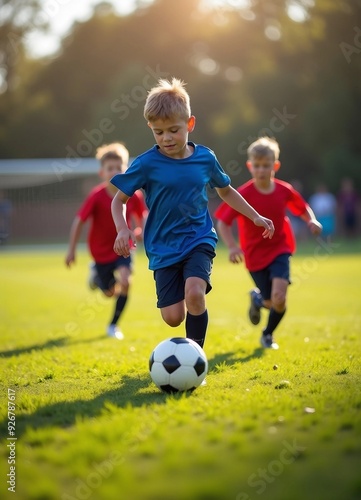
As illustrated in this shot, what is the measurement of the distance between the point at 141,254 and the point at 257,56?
22.1 meters

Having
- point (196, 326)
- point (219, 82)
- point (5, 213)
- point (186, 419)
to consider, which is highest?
point (219, 82)

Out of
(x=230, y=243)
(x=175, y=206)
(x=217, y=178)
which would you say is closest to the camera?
(x=175, y=206)

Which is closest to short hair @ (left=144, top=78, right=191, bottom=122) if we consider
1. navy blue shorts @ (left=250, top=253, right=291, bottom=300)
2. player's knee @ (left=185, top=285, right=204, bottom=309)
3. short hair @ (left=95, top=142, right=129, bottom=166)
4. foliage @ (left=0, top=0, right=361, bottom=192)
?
player's knee @ (left=185, top=285, right=204, bottom=309)

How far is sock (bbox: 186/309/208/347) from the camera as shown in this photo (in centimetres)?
540

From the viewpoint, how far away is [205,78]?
43.8 metres

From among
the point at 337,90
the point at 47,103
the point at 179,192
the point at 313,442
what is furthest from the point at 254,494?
the point at 47,103

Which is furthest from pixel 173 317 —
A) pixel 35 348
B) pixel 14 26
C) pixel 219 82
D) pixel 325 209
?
pixel 14 26

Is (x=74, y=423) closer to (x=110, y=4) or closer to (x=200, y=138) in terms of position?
(x=200, y=138)

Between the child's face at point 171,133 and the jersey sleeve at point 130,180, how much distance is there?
25 centimetres

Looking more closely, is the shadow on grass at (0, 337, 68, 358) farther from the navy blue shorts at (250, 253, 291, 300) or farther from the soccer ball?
the soccer ball

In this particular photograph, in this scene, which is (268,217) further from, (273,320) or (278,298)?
(273,320)

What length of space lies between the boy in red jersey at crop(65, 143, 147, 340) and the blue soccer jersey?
327 centimetres

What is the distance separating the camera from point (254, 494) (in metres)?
3.03

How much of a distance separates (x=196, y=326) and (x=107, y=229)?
12.9 ft
